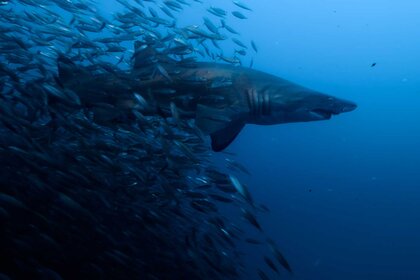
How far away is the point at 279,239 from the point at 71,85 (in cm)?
3739

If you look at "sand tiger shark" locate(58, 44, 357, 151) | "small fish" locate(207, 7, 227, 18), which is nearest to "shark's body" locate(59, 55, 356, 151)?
"sand tiger shark" locate(58, 44, 357, 151)

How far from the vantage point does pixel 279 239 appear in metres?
A: 39.5

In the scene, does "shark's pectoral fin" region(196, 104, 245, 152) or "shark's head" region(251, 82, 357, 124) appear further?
"shark's head" region(251, 82, 357, 124)

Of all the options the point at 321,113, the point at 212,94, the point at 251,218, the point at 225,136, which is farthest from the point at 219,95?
the point at 251,218

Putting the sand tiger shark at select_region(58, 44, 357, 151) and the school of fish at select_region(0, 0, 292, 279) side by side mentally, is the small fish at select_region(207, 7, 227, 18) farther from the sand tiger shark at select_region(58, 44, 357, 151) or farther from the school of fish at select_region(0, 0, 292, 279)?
the sand tiger shark at select_region(58, 44, 357, 151)

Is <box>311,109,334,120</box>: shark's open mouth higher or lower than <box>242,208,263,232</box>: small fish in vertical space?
higher

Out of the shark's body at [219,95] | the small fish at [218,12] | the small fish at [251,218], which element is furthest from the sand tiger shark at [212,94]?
the small fish at [218,12]

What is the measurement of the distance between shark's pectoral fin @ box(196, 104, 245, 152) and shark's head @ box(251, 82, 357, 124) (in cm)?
41

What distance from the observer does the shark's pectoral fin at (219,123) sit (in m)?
4.38

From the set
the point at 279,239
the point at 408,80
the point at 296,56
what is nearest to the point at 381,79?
the point at 408,80

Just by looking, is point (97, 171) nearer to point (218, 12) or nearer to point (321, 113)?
point (321, 113)

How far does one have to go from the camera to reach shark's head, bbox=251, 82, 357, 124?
470 cm

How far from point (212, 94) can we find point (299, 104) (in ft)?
3.52

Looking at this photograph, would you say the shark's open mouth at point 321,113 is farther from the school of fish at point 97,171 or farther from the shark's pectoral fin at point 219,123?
the school of fish at point 97,171
